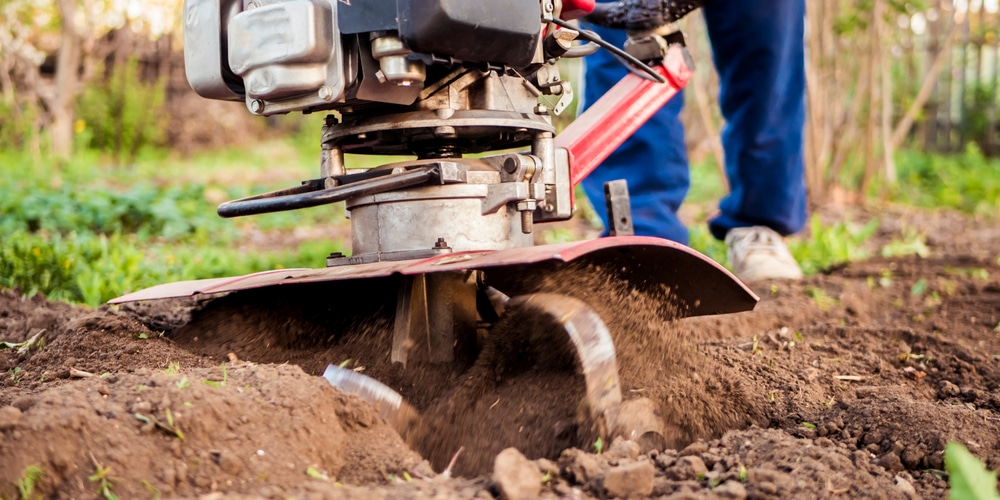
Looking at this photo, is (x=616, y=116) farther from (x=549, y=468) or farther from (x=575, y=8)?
(x=549, y=468)

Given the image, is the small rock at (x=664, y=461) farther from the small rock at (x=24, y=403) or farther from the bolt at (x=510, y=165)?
the small rock at (x=24, y=403)

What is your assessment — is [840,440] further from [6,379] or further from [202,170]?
[202,170]

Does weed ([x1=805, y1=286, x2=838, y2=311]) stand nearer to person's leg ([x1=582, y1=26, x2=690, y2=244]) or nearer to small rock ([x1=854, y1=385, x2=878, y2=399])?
person's leg ([x1=582, y1=26, x2=690, y2=244])

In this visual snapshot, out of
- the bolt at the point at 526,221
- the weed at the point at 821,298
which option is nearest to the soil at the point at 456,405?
the bolt at the point at 526,221

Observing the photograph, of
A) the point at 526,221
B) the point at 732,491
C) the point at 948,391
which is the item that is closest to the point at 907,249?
the point at 948,391

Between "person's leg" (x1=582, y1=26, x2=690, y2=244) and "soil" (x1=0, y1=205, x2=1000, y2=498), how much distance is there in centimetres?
79

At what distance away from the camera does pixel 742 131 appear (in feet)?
11.3

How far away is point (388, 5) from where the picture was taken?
1592 mm

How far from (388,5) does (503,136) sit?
45 cm

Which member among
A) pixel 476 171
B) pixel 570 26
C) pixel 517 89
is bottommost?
pixel 476 171

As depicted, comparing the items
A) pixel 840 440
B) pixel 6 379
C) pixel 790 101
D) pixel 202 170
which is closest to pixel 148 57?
pixel 202 170

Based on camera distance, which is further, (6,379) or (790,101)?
(790,101)

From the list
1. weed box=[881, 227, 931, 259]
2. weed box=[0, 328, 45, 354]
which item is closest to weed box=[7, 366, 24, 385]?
weed box=[0, 328, 45, 354]

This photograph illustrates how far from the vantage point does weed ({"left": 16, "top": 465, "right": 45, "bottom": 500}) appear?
1.13 meters
